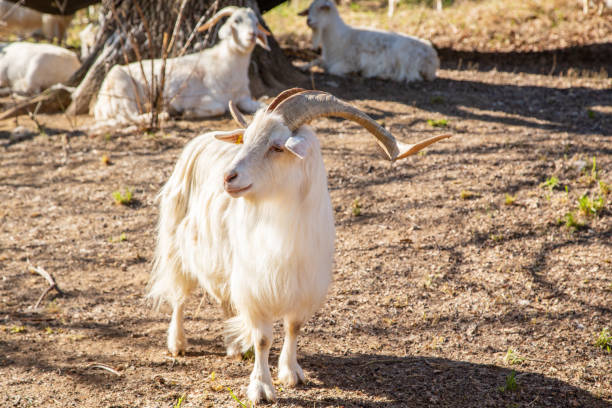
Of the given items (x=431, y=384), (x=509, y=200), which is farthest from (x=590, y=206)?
(x=431, y=384)

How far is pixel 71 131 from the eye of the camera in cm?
740

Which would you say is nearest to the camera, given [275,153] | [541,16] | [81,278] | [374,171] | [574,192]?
[275,153]

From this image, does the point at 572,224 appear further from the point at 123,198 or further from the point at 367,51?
the point at 367,51

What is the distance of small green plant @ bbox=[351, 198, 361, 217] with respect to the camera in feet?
18.1

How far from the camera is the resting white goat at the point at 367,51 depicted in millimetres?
8727

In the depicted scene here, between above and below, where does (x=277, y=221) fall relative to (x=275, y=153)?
below

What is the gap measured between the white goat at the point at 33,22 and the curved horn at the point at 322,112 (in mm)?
10360

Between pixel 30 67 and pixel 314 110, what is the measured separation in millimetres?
6721

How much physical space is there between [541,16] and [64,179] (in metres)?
9.92

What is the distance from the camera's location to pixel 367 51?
29.3 ft

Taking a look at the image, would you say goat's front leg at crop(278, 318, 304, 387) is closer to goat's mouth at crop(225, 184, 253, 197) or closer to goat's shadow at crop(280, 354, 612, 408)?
goat's shadow at crop(280, 354, 612, 408)

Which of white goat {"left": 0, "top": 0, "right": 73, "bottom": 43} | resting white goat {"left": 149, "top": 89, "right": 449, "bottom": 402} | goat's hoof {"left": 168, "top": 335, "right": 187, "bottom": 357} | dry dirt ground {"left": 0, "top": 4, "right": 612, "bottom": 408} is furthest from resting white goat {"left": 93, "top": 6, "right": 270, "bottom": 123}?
white goat {"left": 0, "top": 0, "right": 73, "bottom": 43}

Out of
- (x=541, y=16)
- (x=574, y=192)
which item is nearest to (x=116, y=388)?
(x=574, y=192)

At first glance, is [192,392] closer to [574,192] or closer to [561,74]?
[574,192]
